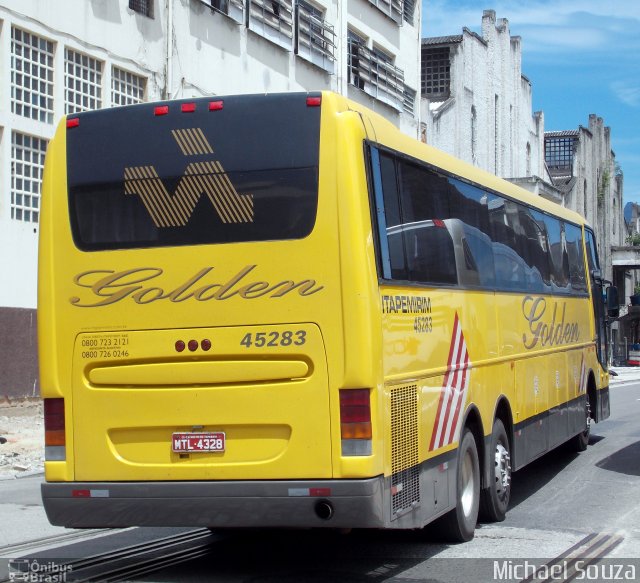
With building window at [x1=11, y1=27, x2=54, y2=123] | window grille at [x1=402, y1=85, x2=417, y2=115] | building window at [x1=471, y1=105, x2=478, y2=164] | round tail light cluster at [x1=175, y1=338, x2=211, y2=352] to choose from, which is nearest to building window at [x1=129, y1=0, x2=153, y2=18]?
building window at [x1=11, y1=27, x2=54, y2=123]

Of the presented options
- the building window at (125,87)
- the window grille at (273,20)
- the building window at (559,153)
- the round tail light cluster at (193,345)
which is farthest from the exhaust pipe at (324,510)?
the building window at (559,153)

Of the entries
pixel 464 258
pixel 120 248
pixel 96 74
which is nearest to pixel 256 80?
pixel 96 74

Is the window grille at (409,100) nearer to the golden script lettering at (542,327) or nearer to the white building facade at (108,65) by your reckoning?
the white building facade at (108,65)

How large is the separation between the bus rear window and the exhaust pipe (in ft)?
5.90

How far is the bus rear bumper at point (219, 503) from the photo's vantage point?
7258mm

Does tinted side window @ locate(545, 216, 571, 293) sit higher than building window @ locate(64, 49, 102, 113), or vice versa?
building window @ locate(64, 49, 102, 113)

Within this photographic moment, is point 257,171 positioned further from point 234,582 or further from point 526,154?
point 526,154

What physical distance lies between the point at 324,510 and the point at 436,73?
39.9 metres

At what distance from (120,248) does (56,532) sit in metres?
3.51

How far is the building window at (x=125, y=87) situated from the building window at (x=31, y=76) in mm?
1881

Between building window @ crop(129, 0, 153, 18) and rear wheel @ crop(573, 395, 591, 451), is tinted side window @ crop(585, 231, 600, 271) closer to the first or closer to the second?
rear wheel @ crop(573, 395, 591, 451)

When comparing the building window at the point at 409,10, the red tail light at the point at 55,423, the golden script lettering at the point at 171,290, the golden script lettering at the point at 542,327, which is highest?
the building window at the point at 409,10

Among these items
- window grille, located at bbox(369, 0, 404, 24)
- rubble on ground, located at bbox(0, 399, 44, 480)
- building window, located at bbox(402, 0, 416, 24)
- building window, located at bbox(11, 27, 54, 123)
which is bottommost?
rubble on ground, located at bbox(0, 399, 44, 480)

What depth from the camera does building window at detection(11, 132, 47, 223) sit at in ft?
65.3
